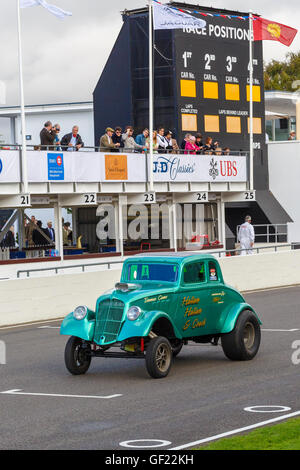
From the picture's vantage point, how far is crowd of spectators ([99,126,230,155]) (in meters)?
31.5

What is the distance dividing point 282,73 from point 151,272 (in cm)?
7659

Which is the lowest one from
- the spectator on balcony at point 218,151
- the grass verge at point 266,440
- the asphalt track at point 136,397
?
the asphalt track at point 136,397

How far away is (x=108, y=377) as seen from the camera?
13.9 m

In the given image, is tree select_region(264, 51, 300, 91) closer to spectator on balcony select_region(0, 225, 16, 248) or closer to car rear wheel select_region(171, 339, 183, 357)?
spectator on balcony select_region(0, 225, 16, 248)

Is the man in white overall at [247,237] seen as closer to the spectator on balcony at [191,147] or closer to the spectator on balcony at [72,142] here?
the spectator on balcony at [191,147]

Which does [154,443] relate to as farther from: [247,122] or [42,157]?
[247,122]

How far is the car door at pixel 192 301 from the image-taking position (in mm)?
14117

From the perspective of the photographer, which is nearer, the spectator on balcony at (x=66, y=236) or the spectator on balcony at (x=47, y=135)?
the spectator on balcony at (x=47, y=135)

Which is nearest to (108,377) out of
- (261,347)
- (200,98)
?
(261,347)

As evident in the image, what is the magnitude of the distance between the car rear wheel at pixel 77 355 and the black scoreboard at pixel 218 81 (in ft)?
73.6

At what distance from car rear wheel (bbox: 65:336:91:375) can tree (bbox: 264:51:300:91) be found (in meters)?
75.7

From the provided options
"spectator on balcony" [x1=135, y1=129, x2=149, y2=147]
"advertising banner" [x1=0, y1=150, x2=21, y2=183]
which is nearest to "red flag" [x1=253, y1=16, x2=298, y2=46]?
"spectator on balcony" [x1=135, y1=129, x2=149, y2=147]

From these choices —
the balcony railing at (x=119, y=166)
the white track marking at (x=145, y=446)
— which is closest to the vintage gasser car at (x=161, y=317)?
the white track marking at (x=145, y=446)

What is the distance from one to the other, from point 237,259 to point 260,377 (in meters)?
16.1
